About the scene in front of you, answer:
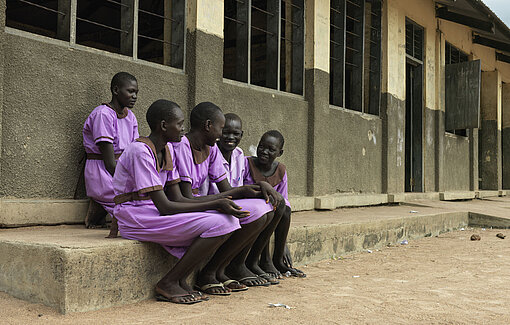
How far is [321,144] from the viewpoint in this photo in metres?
6.98

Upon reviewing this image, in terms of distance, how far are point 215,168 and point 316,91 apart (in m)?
3.75

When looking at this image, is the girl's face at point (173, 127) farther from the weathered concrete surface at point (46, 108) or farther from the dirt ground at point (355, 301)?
the weathered concrete surface at point (46, 108)

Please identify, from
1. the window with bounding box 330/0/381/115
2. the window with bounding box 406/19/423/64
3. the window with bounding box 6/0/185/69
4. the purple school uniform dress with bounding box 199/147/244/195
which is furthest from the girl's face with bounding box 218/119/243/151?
the window with bounding box 406/19/423/64

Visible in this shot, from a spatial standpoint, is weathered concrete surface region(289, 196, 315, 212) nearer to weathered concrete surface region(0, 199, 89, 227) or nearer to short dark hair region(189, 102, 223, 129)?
weathered concrete surface region(0, 199, 89, 227)

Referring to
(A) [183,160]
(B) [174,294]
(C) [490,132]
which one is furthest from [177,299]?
(C) [490,132]

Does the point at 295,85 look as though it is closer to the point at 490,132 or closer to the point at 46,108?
the point at 46,108

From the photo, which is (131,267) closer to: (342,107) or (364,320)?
(364,320)

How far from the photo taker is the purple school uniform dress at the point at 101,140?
3.88 meters

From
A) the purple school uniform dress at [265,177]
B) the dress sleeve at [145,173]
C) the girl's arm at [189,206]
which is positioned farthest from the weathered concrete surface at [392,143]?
the dress sleeve at [145,173]

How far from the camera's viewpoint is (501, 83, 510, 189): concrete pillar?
628 inches

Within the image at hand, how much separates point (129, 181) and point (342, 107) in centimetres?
526

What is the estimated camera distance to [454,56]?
12.3 metres

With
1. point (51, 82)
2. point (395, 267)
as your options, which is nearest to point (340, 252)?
point (395, 267)

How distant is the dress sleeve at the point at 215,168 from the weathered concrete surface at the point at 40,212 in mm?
1291
